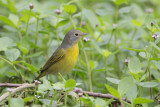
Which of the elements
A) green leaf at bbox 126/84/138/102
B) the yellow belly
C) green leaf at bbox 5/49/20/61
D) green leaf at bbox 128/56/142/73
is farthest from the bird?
green leaf at bbox 126/84/138/102

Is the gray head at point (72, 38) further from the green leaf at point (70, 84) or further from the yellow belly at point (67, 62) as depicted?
the green leaf at point (70, 84)

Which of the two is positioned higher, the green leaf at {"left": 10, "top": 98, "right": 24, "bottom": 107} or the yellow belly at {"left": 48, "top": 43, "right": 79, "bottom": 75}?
the yellow belly at {"left": 48, "top": 43, "right": 79, "bottom": 75}

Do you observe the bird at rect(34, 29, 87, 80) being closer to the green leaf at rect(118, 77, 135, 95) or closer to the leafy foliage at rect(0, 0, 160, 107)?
the leafy foliage at rect(0, 0, 160, 107)

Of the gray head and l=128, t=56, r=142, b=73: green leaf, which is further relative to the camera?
the gray head

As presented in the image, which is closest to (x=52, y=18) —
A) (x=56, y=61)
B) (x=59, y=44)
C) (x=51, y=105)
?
(x=59, y=44)

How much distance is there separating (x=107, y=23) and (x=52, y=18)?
1.31 m

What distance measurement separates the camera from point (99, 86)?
4.95 metres

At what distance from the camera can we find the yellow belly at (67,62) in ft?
14.7

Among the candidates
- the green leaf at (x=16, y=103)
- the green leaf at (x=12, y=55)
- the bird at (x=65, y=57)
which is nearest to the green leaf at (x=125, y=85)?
the green leaf at (x=16, y=103)

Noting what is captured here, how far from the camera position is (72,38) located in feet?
15.5

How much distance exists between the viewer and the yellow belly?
14.7 feet

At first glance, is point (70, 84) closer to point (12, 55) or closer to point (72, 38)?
point (12, 55)

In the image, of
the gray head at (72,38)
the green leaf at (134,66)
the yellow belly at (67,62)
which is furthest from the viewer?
the gray head at (72,38)

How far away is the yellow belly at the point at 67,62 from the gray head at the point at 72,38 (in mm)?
84
